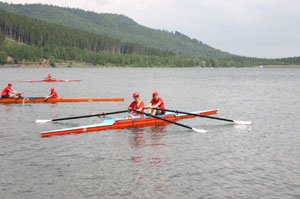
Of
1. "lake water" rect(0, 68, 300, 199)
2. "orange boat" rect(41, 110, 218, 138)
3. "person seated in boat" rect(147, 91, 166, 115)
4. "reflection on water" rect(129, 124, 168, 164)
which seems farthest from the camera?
"person seated in boat" rect(147, 91, 166, 115)

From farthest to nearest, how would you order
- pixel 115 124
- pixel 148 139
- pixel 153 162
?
pixel 115 124, pixel 148 139, pixel 153 162

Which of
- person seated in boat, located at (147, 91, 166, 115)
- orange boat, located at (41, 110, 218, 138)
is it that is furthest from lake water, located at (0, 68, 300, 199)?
person seated in boat, located at (147, 91, 166, 115)

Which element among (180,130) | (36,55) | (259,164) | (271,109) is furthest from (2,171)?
(36,55)

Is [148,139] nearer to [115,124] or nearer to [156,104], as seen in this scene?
[115,124]

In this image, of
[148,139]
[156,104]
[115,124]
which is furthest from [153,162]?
[156,104]

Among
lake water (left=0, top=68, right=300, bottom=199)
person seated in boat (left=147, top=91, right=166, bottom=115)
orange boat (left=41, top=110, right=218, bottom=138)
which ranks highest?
person seated in boat (left=147, top=91, right=166, bottom=115)

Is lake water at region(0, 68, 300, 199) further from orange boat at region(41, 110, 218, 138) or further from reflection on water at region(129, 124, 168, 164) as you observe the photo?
orange boat at region(41, 110, 218, 138)

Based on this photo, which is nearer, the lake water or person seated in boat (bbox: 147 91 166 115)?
the lake water

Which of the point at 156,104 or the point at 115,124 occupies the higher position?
the point at 156,104

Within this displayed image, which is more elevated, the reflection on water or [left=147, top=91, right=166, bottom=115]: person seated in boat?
[left=147, top=91, right=166, bottom=115]: person seated in boat

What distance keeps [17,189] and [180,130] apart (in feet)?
51.3

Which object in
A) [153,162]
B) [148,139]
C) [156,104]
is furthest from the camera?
[156,104]

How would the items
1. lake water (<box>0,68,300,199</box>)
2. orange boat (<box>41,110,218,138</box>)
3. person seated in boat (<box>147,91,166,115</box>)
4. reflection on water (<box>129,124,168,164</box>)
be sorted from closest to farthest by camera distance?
1. lake water (<box>0,68,300,199</box>)
2. reflection on water (<box>129,124,168,164</box>)
3. orange boat (<box>41,110,218,138</box>)
4. person seated in boat (<box>147,91,166,115</box>)

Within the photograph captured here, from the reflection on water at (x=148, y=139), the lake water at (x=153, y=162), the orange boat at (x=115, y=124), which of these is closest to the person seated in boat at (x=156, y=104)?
the orange boat at (x=115, y=124)
